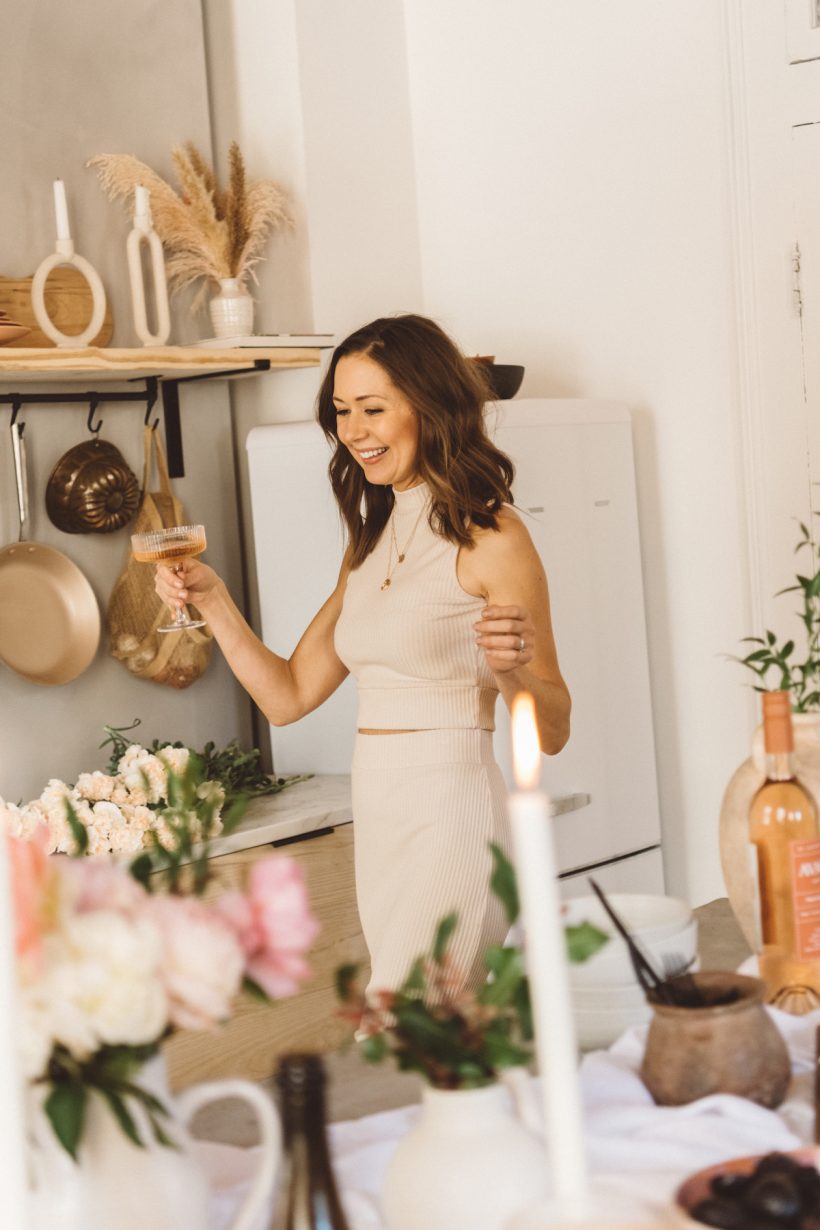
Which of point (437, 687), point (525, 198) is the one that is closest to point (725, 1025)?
point (437, 687)

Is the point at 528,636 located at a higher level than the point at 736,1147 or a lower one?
higher

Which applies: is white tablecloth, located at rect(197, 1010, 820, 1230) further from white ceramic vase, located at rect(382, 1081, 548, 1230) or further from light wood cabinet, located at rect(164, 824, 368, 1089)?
light wood cabinet, located at rect(164, 824, 368, 1089)

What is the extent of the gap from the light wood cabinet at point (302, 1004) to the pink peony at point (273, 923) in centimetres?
186

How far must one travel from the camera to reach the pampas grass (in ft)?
11.0

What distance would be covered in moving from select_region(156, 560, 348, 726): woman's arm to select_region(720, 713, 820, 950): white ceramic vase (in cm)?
106

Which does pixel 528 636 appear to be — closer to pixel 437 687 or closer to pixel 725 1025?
pixel 437 687

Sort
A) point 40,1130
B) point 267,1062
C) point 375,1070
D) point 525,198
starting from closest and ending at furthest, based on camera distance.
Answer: point 40,1130, point 375,1070, point 267,1062, point 525,198

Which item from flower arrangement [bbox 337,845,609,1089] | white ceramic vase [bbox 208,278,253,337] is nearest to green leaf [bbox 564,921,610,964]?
flower arrangement [bbox 337,845,609,1089]

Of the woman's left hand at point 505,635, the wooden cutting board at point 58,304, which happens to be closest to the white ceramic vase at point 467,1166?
the woman's left hand at point 505,635

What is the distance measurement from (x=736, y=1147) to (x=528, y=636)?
3.29 ft

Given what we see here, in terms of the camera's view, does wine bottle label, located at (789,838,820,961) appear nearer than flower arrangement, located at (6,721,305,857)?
Yes

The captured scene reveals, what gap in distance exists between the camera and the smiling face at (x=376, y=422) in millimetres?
2277

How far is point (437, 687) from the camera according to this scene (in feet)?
7.36

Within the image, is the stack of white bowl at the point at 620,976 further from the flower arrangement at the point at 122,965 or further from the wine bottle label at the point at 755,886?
the flower arrangement at the point at 122,965
